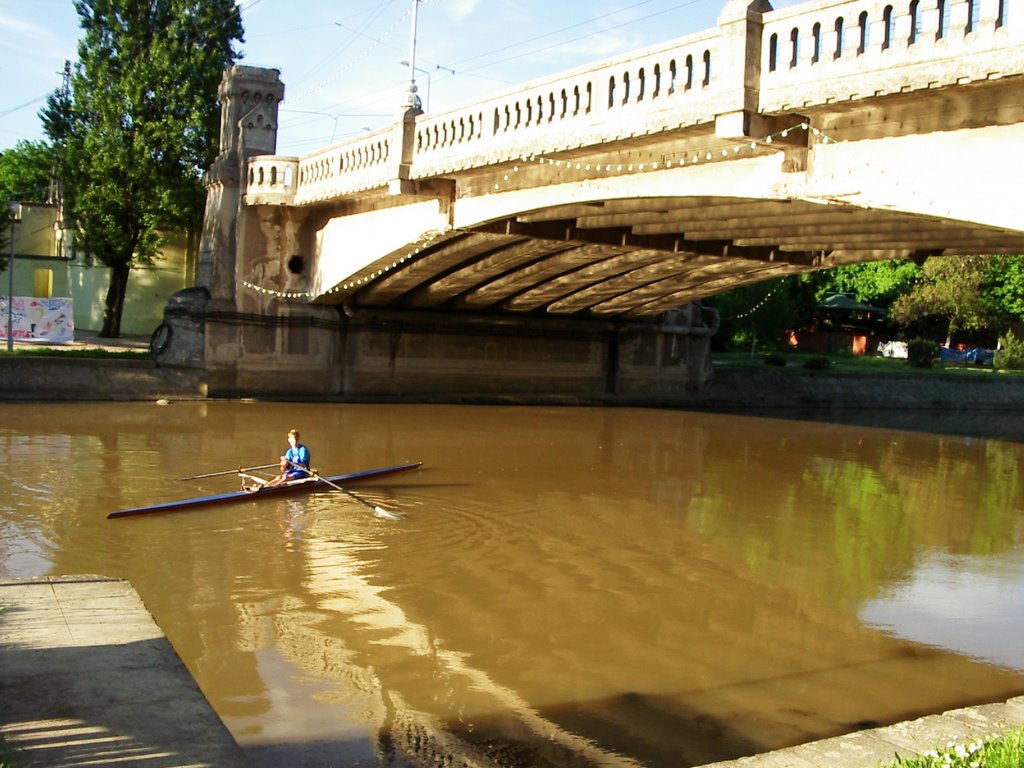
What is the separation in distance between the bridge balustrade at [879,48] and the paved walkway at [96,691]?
773 centimetres

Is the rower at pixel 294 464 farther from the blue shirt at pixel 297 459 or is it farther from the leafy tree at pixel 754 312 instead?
the leafy tree at pixel 754 312

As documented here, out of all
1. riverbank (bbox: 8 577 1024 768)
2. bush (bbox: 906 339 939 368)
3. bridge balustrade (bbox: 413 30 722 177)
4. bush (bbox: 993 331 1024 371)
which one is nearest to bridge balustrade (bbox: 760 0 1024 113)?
bridge balustrade (bbox: 413 30 722 177)

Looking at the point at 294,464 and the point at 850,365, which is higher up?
the point at 850,365

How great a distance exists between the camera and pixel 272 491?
13.9 metres

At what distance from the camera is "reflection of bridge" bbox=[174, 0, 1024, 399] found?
10.2m

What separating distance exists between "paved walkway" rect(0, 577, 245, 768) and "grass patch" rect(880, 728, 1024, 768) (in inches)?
106

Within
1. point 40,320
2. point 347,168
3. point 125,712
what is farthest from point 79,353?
point 125,712

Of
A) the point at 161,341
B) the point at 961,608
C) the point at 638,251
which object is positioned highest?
the point at 638,251

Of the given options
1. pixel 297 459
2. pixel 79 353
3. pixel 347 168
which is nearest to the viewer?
pixel 297 459

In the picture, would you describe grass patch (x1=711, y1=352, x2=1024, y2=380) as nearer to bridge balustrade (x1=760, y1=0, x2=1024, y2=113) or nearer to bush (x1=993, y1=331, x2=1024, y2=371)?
bush (x1=993, y1=331, x2=1024, y2=371)

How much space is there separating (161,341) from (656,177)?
1401 centimetres

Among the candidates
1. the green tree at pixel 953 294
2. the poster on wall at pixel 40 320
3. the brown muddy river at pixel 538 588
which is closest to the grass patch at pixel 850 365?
the green tree at pixel 953 294

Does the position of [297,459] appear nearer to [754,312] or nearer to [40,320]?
[40,320]

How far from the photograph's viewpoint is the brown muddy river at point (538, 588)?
6781 mm
